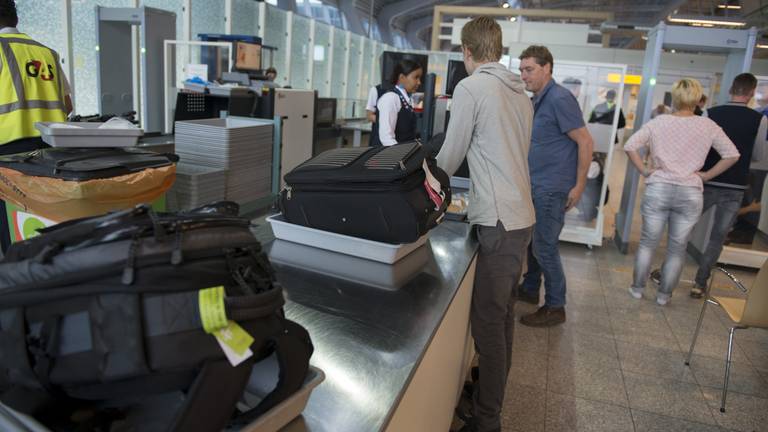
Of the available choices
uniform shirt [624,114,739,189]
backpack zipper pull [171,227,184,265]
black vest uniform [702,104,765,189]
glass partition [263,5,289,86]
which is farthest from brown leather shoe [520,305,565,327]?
glass partition [263,5,289,86]

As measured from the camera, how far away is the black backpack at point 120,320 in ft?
2.08

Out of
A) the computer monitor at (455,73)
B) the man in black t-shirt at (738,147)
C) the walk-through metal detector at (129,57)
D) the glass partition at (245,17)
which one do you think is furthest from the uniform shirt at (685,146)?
the glass partition at (245,17)

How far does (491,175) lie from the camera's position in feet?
6.07

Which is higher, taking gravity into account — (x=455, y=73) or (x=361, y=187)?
(x=455, y=73)

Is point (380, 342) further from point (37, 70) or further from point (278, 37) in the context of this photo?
point (278, 37)

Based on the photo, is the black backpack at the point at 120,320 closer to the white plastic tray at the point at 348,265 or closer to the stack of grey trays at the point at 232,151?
the white plastic tray at the point at 348,265

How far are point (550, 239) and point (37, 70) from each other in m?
2.91

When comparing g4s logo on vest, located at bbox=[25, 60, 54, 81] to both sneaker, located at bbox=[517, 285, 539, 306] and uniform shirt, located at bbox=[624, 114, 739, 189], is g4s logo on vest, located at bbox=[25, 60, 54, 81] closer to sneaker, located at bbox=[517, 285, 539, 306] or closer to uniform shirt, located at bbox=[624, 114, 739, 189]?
sneaker, located at bbox=[517, 285, 539, 306]

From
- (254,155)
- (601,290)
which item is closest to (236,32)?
(601,290)

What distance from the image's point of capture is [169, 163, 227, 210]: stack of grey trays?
5.12 feet

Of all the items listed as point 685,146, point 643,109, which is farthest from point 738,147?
point 643,109

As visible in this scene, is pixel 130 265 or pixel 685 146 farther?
pixel 685 146

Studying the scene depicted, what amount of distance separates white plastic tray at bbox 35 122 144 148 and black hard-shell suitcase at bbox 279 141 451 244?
423 millimetres

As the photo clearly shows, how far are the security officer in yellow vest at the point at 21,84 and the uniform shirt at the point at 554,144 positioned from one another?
2.64 metres
